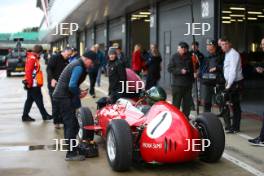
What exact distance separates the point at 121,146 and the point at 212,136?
1.27m

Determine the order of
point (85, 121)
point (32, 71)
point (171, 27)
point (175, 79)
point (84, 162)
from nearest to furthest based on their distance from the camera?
point (84, 162) < point (85, 121) < point (175, 79) < point (32, 71) < point (171, 27)

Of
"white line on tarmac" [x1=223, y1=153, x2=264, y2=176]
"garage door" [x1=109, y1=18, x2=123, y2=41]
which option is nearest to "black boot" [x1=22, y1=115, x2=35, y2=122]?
"white line on tarmac" [x1=223, y1=153, x2=264, y2=176]

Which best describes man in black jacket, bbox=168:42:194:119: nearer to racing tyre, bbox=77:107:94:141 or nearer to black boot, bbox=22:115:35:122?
racing tyre, bbox=77:107:94:141

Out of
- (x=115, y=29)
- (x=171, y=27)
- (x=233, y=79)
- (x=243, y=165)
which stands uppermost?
(x=115, y=29)

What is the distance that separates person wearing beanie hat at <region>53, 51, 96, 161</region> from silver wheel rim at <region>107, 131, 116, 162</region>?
0.59m

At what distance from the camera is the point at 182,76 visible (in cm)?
963

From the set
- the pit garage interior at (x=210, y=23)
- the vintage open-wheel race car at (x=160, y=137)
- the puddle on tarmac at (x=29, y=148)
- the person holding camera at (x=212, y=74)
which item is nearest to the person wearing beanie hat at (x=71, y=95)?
the vintage open-wheel race car at (x=160, y=137)

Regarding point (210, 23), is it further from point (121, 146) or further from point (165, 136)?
point (121, 146)

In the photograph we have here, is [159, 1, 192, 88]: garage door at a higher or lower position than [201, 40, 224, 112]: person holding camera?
higher

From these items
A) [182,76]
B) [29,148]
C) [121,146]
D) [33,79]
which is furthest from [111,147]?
[33,79]

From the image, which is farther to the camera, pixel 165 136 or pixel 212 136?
pixel 212 136

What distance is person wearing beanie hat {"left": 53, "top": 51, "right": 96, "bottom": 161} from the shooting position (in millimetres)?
6895

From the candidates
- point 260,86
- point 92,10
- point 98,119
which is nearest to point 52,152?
point 98,119

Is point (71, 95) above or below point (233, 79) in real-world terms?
below
